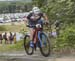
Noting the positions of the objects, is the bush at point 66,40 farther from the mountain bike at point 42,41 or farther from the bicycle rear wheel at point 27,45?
the bicycle rear wheel at point 27,45

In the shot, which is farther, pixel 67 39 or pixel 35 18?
pixel 67 39

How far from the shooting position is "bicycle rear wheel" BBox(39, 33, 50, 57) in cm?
680

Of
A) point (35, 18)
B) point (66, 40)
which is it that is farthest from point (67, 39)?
point (35, 18)

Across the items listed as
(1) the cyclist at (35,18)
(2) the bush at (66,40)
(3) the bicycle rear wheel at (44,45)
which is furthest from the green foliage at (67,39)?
(1) the cyclist at (35,18)

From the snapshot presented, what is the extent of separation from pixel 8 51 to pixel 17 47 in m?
0.41

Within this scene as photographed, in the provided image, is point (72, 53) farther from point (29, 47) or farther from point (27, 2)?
point (27, 2)

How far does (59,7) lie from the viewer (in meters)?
7.83

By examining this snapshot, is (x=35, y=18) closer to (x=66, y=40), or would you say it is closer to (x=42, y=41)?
(x=42, y=41)

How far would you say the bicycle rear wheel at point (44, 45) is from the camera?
6805 millimetres

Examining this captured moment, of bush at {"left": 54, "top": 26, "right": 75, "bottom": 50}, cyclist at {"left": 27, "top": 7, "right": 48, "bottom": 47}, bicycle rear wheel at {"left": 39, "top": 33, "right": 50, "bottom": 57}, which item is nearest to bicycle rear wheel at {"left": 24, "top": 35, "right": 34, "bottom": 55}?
cyclist at {"left": 27, "top": 7, "right": 48, "bottom": 47}

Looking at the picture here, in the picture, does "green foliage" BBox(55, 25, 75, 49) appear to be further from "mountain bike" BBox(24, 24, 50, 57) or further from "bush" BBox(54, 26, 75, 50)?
"mountain bike" BBox(24, 24, 50, 57)

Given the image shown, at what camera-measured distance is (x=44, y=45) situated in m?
6.88

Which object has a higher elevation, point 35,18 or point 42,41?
point 35,18

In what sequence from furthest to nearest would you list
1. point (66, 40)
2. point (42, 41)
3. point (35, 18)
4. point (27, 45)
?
point (27, 45), point (66, 40), point (35, 18), point (42, 41)
